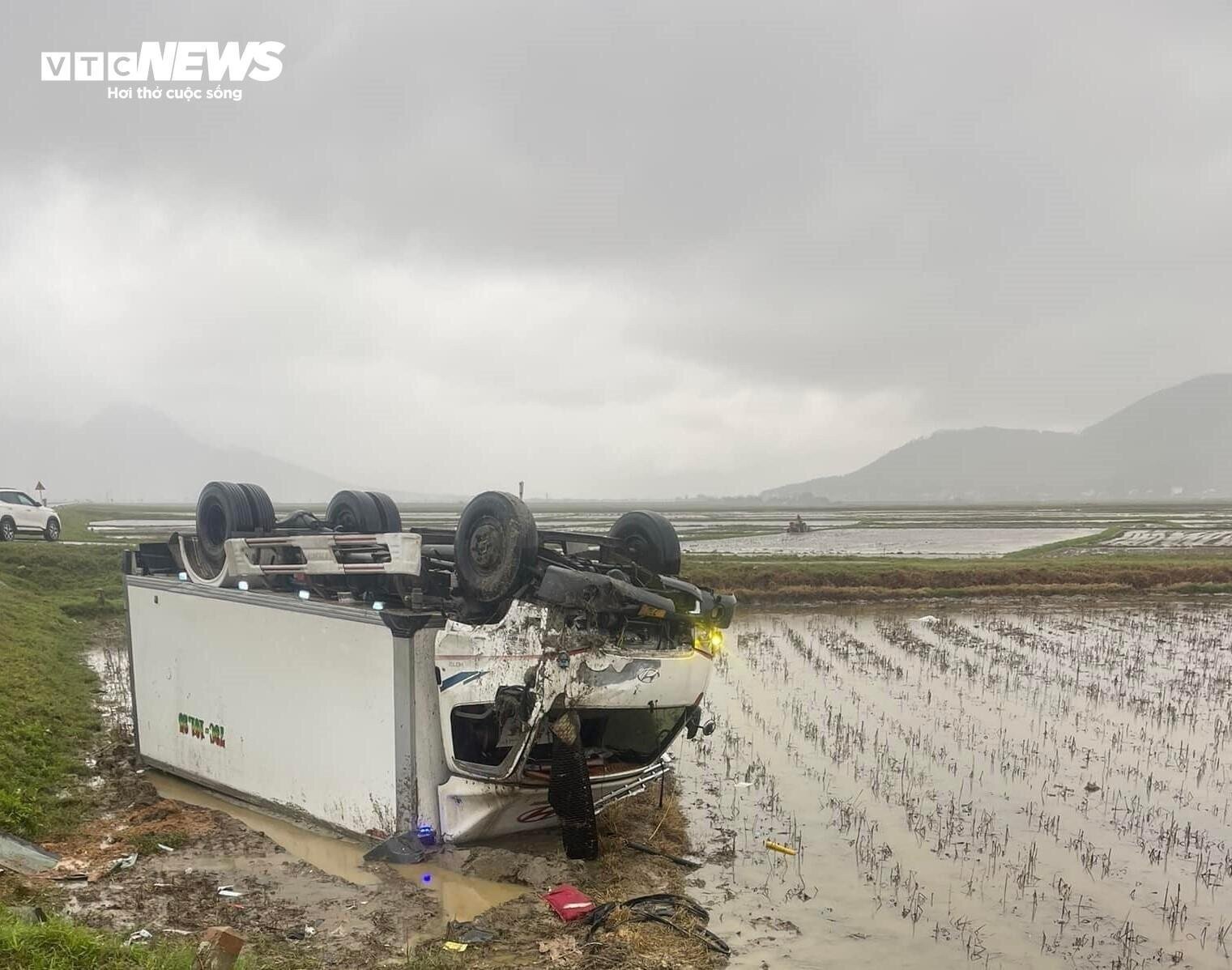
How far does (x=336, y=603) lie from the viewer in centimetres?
719

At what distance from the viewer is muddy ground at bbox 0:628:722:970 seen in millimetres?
5426

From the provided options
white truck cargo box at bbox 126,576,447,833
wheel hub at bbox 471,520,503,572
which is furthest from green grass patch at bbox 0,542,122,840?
wheel hub at bbox 471,520,503,572

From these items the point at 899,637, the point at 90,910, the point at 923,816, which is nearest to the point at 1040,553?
the point at 899,637

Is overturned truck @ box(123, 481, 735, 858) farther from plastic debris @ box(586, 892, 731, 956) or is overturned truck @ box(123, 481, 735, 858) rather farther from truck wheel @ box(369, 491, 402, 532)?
plastic debris @ box(586, 892, 731, 956)

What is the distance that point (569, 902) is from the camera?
592 cm

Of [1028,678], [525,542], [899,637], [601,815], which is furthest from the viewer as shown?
[899,637]

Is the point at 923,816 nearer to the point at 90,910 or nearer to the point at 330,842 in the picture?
the point at 330,842

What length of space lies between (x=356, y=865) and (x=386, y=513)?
10.1ft

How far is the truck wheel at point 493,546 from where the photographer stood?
6.43 m

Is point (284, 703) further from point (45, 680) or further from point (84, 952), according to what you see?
point (45, 680)

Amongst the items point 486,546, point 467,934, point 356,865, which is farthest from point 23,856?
point 486,546

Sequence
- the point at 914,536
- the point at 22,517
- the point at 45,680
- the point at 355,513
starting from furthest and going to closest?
1. the point at 914,536
2. the point at 22,517
3. the point at 45,680
4. the point at 355,513

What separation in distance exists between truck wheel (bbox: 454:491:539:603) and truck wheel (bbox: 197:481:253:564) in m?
2.79

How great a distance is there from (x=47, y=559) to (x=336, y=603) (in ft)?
66.9
